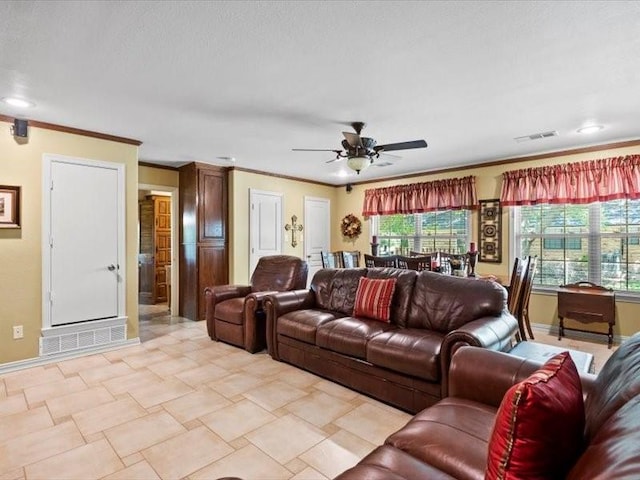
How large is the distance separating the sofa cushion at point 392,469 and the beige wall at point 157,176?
17.6 ft

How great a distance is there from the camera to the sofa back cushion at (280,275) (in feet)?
14.8

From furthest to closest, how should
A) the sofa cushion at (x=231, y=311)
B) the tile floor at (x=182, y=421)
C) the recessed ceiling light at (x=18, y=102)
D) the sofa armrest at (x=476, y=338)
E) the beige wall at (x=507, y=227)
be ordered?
the beige wall at (x=507, y=227) < the sofa cushion at (x=231, y=311) < the recessed ceiling light at (x=18, y=102) < the sofa armrest at (x=476, y=338) < the tile floor at (x=182, y=421)

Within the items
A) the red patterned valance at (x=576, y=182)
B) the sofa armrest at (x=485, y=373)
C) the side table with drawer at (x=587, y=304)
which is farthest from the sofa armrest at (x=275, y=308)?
the red patterned valance at (x=576, y=182)

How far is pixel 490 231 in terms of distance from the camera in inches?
210

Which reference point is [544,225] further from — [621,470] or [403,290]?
[621,470]

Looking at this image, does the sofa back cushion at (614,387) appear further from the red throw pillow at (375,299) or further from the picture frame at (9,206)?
the picture frame at (9,206)

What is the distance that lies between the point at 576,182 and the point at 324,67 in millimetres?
3866

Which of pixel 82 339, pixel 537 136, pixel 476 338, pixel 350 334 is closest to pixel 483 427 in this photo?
pixel 476 338

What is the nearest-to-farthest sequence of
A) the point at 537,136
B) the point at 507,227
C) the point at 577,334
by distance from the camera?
the point at 537,136 < the point at 577,334 < the point at 507,227

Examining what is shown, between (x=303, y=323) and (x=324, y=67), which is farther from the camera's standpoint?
(x=303, y=323)

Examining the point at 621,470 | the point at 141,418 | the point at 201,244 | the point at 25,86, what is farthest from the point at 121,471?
the point at 201,244

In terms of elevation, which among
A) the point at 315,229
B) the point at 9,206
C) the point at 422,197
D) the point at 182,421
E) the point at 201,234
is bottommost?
the point at 182,421

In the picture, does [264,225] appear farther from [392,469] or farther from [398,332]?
[392,469]

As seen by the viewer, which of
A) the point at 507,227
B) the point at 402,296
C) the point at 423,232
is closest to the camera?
the point at 402,296
